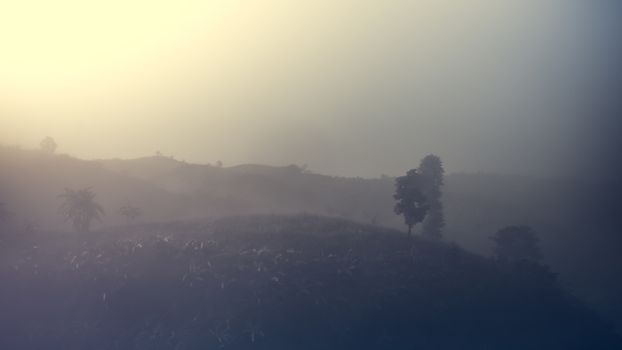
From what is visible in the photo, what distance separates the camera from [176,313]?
69625 millimetres

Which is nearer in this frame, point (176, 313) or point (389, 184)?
point (176, 313)

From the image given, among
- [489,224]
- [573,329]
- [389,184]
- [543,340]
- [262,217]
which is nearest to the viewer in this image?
[543,340]

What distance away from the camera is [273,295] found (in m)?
73.1

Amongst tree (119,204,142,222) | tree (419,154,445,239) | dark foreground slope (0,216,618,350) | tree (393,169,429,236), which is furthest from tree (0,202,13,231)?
tree (419,154,445,239)

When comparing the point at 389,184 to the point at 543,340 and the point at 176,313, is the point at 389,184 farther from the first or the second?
the point at 176,313

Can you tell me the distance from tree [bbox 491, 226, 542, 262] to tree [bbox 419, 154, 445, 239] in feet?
44.5

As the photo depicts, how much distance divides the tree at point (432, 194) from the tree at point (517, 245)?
1355cm

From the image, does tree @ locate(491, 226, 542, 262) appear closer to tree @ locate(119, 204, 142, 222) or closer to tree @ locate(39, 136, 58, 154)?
tree @ locate(119, 204, 142, 222)

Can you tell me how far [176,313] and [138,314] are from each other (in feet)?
14.5

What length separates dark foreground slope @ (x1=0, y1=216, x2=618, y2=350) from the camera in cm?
6706

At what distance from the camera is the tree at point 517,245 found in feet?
344

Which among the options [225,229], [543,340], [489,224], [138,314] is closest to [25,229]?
[225,229]

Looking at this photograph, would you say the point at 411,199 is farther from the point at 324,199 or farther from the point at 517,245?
the point at 324,199

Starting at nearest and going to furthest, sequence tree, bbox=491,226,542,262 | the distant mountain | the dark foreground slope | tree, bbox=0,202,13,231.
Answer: the dark foreground slope, tree, bbox=0,202,13,231, tree, bbox=491,226,542,262, the distant mountain
